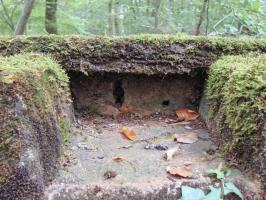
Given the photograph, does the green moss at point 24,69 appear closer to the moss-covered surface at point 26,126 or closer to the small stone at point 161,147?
the moss-covered surface at point 26,126

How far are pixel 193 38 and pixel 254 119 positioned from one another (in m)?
1.51

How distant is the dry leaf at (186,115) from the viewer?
3563 millimetres

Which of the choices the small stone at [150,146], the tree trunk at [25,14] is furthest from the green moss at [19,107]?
the tree trunk at [25,14]

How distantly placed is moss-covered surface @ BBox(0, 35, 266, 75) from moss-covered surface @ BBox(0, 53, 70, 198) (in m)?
0.94

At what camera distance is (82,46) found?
3.36 metres

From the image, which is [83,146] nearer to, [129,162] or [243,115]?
[129,162]

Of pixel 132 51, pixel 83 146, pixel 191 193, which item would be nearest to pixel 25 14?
pixel 132 51

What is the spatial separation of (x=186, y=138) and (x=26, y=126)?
1.46m

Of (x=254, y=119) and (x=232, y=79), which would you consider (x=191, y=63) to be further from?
(x=254, y=119)

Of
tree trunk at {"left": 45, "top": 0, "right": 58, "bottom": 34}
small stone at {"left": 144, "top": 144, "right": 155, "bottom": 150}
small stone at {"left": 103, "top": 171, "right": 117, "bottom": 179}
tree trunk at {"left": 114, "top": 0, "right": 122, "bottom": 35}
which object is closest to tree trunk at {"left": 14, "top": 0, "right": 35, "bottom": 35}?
tree trunk at {"left": 45, "top": 0, "right": 58, "bottom": 34}

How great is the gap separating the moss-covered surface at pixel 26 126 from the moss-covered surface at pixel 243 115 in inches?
47.5

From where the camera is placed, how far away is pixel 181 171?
226cm

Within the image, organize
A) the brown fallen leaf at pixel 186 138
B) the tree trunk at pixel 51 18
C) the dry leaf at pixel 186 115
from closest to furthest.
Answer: the brown fallen leaf at pixel 186 138 → the dry leaf at pixel 186 115 → the tree trunk at pixel 51 18

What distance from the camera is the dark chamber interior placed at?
12.0 ft
